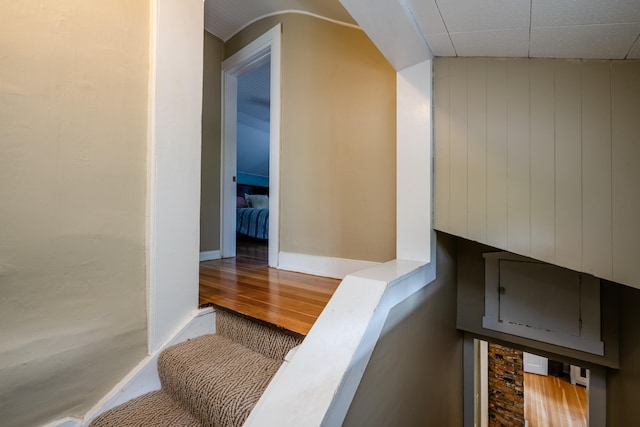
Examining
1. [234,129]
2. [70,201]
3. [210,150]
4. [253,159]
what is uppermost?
A: [253,159]

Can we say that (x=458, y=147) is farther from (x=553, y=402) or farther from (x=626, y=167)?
(x=553, y=402)

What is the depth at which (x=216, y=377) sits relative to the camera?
37.2 inches

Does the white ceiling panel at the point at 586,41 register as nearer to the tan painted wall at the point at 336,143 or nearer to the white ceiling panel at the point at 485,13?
the white ceiling panel at the point at 485,13

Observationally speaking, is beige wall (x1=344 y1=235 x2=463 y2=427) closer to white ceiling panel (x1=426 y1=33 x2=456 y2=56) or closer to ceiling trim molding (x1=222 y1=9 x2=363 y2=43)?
white ceiling panel (x1=426 y1=33 x2=456 y2=56)

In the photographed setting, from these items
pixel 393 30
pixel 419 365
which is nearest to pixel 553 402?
pixel 419 365

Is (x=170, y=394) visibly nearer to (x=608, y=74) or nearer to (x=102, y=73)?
(x=102, y=73)

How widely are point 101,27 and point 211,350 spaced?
1.22 meters

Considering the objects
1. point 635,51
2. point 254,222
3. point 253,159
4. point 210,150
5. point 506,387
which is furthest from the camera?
point 253,159

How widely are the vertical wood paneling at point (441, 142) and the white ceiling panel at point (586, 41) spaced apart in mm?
301

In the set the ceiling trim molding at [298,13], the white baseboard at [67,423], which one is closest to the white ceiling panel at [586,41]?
the ceiling trim molding at [298,13]

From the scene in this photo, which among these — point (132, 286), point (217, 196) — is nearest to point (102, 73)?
point (132, 286)

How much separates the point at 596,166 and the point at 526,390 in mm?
6233

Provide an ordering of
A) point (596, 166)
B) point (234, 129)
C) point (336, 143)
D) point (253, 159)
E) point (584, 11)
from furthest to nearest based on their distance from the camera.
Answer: point (253, 159) < point (234, 129) < point (336, 143) < point (596, 166) < point (584, 11)

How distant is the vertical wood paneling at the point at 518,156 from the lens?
3.40 feet
